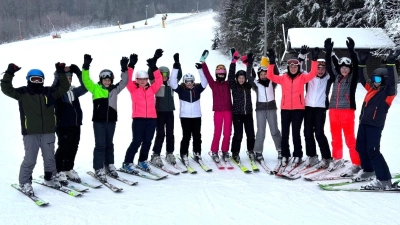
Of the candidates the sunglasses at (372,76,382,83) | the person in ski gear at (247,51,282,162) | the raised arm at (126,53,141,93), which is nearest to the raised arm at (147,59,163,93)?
the raised arm at (126,53,141,93)

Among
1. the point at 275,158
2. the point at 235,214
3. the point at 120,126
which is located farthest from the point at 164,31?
the point at 235,214

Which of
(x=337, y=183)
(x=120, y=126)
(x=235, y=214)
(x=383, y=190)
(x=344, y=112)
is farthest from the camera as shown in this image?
(x=120, y=126)

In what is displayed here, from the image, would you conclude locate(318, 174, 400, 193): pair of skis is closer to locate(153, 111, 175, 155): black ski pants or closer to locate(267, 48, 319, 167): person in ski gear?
locate(267, 48, 319, 167): person in ski gear

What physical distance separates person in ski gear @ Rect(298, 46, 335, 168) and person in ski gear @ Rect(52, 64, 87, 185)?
3.53 meters

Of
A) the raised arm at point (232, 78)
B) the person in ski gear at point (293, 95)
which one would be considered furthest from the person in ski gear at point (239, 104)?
the person in ski gear at point (293, 95)

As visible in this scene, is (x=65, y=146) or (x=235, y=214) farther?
(x=65, y=146)

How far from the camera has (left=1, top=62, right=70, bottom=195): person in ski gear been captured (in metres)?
4.78

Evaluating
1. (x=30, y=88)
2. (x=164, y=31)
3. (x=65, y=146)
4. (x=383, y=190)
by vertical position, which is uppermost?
(x=164, y=31)

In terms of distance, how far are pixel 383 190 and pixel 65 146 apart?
173 inches

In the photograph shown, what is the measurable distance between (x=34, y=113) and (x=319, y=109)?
420 cm

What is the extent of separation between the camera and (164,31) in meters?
38.2

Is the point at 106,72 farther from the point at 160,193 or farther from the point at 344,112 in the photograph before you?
the point at 344,112

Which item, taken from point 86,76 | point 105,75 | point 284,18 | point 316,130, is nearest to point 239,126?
point 316,130

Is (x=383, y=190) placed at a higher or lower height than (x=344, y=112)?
lower
